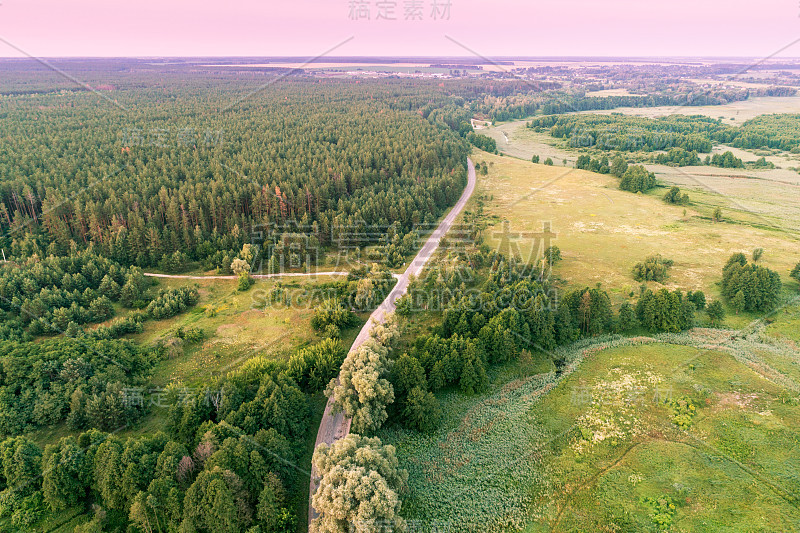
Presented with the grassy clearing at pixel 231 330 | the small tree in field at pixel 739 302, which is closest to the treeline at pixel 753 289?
the small tree in field at pixel 739 302

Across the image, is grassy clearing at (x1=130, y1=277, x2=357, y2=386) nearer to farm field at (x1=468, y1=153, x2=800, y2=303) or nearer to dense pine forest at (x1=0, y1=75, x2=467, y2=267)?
dense pine forest at (x1=0, y1=75, x2=467, y2=267)

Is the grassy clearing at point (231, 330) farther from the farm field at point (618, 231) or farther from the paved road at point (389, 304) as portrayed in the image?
the farm field at point (618, 231)

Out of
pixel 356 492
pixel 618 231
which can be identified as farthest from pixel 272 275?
pixel 618 231

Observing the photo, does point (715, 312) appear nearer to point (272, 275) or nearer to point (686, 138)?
point (272, 275)

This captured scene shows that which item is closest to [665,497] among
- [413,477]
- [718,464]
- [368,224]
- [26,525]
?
[718,464]

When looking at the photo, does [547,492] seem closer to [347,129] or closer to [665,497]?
[665,497]

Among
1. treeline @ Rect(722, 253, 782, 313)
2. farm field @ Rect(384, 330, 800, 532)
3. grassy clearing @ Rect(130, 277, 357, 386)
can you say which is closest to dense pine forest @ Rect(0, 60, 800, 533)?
treeline @ Rect(722, 253, 782, 313)

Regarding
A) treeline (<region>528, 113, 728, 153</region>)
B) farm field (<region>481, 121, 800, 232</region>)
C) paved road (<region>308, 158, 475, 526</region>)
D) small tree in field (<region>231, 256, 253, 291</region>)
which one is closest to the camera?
paved road (<region>308, 158, 475, 526</region>)
